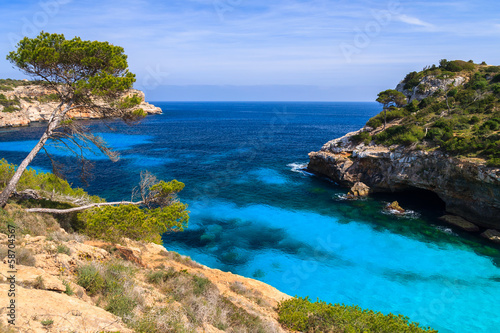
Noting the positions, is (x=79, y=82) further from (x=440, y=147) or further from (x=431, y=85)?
(x=431, y=85)

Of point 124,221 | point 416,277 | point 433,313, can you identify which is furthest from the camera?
point 416,277

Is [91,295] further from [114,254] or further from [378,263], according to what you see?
[378,263]

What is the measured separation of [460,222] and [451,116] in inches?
550

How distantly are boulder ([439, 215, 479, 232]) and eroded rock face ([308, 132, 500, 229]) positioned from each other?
781mm

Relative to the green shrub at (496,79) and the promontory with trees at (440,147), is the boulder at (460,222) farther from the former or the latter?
the green shrub at (496,79)

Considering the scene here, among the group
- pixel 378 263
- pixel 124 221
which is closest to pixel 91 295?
pixel 124 221

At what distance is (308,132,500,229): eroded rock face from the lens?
80.0 feet

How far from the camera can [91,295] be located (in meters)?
7.72

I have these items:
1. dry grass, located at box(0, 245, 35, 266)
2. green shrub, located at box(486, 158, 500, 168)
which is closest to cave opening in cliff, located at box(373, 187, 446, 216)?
green shrub, located at box(486, 158, 500, 168)

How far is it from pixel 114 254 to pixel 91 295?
3.97m

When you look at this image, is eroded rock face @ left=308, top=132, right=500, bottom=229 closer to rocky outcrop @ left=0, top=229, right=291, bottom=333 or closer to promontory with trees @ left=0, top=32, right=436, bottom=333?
promontory with trees @ left=0, top=32, right=436, bottom=333

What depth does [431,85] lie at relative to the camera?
42906 mm

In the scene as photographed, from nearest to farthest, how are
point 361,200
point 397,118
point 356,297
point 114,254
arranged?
point 114,254 < point 356,297 < point 361,200 < point 397,118

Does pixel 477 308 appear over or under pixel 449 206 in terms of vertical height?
under
